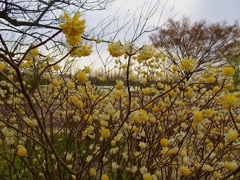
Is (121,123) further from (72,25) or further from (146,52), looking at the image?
(72,25)

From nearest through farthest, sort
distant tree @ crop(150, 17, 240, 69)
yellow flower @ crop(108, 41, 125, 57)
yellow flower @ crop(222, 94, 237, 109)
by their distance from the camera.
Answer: yellow flower @ crop(108, 41, 125, 57) → yellow flower @ crop(222, 94, 237, 109) → distant tree @ crop(150, 17, 240, 69)

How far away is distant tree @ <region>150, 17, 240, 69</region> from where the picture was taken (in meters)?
20.8

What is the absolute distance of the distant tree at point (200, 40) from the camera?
68.1 feet

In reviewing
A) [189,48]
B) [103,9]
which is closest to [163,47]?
[189,48]

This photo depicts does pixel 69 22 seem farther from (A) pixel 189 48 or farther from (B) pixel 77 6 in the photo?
(A) pixel 189 48

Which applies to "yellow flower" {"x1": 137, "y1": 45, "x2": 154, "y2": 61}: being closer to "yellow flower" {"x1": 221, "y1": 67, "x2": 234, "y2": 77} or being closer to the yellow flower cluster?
the yellow flower cluster

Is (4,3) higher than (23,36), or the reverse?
(4,3)

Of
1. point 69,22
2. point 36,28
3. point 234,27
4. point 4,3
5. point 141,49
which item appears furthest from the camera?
point 234,27

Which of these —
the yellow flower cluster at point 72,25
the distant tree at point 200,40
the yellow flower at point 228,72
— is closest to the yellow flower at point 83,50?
the yellow flower cluster at point 72,25

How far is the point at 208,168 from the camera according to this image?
1438 millimetres

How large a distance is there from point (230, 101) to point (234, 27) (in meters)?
21.4

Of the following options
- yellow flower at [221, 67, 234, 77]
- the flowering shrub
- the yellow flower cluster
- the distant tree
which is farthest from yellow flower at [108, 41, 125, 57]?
the distant tree

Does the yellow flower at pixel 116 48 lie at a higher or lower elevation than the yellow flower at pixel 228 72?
higher

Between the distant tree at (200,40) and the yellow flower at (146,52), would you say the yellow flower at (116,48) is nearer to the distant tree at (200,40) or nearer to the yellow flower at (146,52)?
the yellow flower at (146,52)
